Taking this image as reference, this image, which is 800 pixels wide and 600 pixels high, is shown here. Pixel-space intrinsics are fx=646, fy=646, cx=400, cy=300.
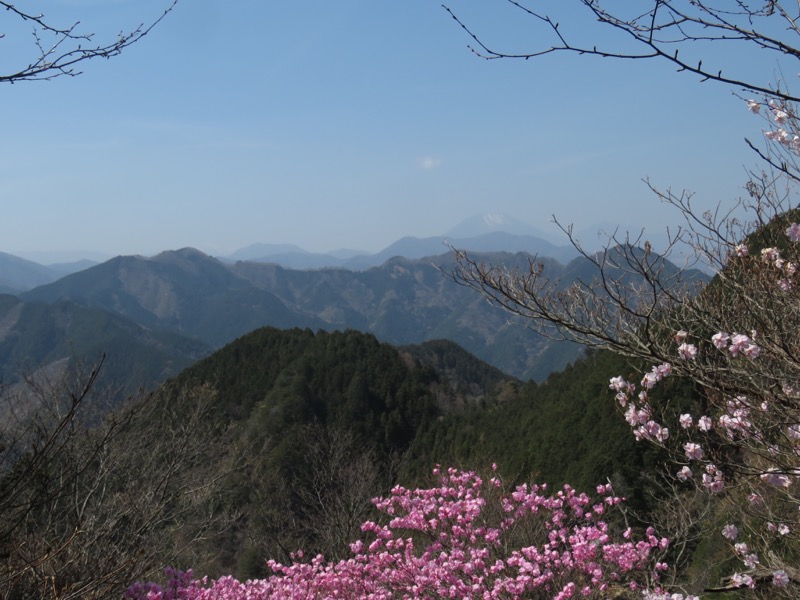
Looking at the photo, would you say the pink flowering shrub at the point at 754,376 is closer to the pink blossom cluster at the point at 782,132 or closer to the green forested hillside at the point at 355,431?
the pink blossom cluster at the point at 782,132

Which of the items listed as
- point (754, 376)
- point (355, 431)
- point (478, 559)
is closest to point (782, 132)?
point (754, 376)

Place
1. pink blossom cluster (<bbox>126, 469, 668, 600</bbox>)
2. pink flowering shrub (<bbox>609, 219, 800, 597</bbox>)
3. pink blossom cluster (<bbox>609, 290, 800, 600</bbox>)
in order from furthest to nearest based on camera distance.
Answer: pink blossom cluster (<bbox>126, 469, 668, 600</bbox>) → pink blossom cluster (<bbox>609, 290, 800, 600</bbox>) → pink flowering shrub (<bbox>609, 219, 800, 597</bbox>)

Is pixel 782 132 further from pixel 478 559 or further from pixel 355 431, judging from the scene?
pixel 355 431

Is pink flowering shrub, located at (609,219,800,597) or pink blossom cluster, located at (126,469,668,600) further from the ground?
pink flowering shrub, located at (609,219,800,597)

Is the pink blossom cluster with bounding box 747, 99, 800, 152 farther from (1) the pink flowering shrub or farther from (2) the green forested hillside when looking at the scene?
(2) the green forested hillside

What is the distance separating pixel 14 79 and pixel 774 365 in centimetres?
516

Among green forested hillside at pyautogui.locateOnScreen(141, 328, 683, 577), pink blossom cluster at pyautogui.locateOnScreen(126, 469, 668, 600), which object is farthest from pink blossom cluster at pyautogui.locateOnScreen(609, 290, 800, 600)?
green forested hillside at pyautogui.locateOnScreen(141, 328, 683, 577)

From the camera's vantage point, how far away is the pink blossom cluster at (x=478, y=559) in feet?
23.4

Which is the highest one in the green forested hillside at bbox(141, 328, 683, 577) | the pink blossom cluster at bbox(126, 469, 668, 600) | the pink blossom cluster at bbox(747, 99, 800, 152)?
the pink blossom cluster at bbox(747, 99, 800, 152)

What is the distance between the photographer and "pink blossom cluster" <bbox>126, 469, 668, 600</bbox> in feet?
23.4

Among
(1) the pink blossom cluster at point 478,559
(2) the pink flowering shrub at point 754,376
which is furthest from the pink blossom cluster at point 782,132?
(1) the pink blossom cluster at point 478,559

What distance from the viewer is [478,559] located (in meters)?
7.23

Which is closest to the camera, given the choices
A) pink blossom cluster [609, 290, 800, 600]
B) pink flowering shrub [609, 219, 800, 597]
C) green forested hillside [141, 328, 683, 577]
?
pink flowering shrub [609, 219, 800, 597]

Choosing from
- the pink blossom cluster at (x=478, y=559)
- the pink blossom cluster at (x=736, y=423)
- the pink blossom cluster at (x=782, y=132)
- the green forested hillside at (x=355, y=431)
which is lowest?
the green forested hillside at (x=355, y=431)
